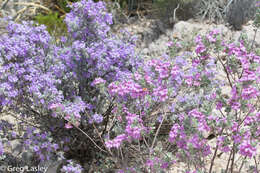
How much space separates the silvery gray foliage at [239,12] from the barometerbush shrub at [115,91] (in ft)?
9.96

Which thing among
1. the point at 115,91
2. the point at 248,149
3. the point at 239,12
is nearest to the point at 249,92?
the point at 248,149

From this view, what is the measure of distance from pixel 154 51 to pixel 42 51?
297 cm

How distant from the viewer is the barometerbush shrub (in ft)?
7.32

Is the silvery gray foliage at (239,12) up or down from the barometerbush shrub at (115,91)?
up

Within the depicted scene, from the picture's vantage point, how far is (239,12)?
5.59 meters

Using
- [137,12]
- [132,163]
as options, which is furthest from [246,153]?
[137,12]

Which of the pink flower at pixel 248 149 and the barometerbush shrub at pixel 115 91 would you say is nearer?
the pink flower at pixel 248 149

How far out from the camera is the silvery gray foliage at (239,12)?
18.4 ft

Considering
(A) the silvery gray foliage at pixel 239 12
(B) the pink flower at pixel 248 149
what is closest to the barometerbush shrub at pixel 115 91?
(B) the pink flower at pixel 248 149

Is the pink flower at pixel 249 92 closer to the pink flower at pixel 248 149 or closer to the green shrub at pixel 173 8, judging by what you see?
the pink flower at pixel 248 149

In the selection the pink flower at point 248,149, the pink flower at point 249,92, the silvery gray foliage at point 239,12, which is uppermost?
the silvery gray foliage at point 239,12

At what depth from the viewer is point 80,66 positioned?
2738 mm

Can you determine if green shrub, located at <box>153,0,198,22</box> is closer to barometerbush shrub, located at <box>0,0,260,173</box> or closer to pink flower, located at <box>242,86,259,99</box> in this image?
barometerbush shrub, located at <box>0,0,260,173</box>

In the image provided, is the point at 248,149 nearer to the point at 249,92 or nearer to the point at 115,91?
the point at 249,92
